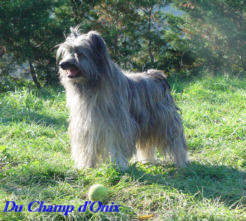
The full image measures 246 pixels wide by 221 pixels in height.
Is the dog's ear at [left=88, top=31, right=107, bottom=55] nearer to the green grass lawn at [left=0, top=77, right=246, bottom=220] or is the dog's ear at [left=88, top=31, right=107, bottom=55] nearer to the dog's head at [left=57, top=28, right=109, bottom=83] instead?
the dog's head at [left=57, top=28, right=109, bottom=83]

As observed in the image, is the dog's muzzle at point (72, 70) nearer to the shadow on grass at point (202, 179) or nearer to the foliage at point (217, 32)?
the shadow on grass at point (202, 179)

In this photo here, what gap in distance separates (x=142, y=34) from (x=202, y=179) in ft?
21.3

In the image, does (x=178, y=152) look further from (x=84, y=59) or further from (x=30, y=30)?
(x=30, y=30)

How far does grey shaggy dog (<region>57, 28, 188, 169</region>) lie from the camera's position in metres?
3.71

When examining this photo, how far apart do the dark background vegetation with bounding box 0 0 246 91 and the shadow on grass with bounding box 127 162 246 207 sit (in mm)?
5333

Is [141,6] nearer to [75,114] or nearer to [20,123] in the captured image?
[20,123]

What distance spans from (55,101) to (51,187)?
3969 millimetres

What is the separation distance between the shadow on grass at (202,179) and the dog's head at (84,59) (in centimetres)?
117

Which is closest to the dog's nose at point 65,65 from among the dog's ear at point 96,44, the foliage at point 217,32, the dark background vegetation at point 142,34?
the dog's ear at point 96,44

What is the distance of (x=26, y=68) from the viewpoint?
9.28 metres

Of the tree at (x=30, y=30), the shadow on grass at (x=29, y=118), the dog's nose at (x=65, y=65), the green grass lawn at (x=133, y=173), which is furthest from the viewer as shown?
the tree at (x=30, y=30)

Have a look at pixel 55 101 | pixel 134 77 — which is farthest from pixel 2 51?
pixel 134 77

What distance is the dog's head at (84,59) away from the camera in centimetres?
362

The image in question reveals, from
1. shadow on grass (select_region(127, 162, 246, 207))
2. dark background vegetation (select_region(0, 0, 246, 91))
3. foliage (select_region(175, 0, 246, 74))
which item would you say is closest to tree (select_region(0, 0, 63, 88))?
dark background vegetation (select_region(0, 0, 246, 91))
